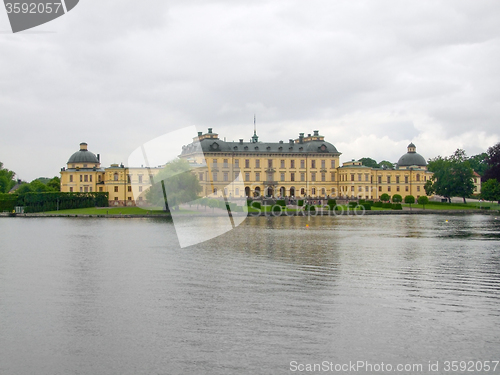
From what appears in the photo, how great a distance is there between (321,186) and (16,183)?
8858 cm

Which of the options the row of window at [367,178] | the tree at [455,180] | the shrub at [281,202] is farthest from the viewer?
the row of window at [367,178]

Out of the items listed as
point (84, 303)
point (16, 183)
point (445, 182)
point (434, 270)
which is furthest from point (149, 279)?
point (16, 183)

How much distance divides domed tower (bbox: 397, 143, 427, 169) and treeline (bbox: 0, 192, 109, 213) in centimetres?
6347

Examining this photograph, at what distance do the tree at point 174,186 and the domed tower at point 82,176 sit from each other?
3257cm

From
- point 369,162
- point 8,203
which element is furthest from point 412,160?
point 8,203

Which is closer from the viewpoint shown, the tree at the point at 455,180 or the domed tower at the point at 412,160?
the tree at the point at 455,180

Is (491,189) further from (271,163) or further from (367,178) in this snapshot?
(271,163)

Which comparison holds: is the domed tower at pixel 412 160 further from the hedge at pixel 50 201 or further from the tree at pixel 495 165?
the hedge at pixel 50 201

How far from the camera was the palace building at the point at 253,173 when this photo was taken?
99.4 m

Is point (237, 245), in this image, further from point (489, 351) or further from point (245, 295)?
point (489, 351)

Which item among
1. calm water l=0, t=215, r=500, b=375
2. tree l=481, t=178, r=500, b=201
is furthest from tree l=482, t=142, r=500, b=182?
calm water l=0, t=215, r=500, b=375

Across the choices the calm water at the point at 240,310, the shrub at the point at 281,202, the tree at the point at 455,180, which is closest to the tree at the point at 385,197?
the tree at the point at 455,180

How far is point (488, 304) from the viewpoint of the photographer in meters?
16.1

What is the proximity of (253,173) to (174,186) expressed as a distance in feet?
111
